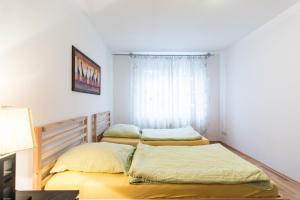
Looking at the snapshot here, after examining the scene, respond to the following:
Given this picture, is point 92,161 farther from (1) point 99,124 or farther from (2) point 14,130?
(1) point 99,124

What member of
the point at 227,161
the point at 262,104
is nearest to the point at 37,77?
the point at 227,161

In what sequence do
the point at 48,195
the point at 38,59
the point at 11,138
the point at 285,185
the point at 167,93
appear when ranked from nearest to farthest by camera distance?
1. the point at 11,138
2. the point at 48,195
3. the point at 38,59
4. the point at 285,185
5. the point at 167,93

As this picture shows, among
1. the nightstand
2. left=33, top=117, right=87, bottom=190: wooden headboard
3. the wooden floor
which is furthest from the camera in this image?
the wooden floor

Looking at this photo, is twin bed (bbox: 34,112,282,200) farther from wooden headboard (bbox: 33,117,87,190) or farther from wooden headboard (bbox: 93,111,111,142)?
wooden headboard (bbox: 93,111,111,142)

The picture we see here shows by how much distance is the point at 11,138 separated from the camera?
96cm

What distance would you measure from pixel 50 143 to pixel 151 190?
103 cm

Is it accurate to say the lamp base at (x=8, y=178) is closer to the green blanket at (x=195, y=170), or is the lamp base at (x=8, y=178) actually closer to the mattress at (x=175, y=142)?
the green blanket at (x=195, y=170)

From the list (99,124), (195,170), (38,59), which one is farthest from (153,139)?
(38,59)

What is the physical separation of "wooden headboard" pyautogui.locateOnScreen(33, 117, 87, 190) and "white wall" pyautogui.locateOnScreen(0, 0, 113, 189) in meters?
0.06

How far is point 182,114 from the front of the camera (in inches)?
205

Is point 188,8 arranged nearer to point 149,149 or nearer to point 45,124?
point 149,149

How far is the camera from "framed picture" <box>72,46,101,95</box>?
2.54 metres

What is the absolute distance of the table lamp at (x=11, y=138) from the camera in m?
0.95

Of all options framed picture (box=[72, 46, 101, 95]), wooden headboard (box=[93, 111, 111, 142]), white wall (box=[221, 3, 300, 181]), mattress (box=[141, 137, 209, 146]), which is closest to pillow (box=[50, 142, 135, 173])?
framed picture (box=[72, 46, 101, 95])
